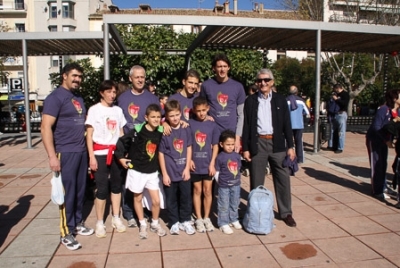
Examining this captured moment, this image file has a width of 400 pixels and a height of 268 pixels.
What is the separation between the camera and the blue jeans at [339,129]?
9.51 meters

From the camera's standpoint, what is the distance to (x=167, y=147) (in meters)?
4.05

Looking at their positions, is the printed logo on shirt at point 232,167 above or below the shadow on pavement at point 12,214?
above

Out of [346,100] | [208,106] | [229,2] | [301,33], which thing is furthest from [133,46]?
[229,2]

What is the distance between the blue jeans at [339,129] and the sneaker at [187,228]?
6.50 m

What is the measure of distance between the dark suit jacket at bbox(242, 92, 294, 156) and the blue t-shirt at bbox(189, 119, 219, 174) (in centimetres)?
44

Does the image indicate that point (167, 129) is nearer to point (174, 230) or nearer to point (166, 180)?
point (166, 180)

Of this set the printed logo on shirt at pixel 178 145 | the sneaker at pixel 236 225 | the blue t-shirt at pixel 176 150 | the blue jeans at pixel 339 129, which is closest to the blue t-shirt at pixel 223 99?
the blue t-shirt at pixel 176 150

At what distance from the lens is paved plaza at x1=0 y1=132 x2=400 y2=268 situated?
350cm

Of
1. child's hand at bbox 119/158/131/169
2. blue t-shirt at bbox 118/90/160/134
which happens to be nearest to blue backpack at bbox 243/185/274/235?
child's hand at bbox 119/158/131/169

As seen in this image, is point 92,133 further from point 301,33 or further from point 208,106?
point 301,33

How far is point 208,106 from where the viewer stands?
414 centimetres

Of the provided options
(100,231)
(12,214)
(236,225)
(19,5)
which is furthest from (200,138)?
(19,5)

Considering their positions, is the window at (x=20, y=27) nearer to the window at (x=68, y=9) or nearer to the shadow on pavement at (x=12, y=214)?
the window at (x=68, y=9)

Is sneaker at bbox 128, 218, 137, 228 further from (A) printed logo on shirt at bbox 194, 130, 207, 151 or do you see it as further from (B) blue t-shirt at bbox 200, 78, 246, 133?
(B) blue t-shirt at bbox 200, 78, 246, 133
